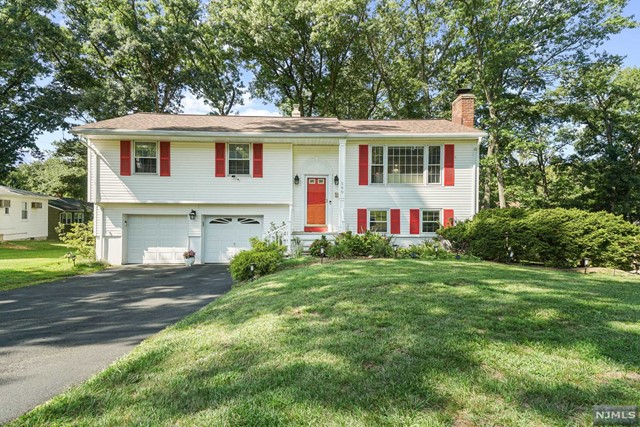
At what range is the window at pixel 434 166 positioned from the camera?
1223 cm

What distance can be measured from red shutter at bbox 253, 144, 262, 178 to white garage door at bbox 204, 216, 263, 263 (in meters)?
1.78

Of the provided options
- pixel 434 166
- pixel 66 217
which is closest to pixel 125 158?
pixel 434 166

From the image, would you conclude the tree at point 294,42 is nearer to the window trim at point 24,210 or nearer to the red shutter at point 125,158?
the red shutter at point 125,158

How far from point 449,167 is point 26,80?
2558 centimetres

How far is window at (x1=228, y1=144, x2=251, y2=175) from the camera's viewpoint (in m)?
11.8

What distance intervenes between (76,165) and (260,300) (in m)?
26.4

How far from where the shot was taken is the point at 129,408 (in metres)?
2.19

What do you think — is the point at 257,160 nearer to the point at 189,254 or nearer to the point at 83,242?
the point at 189,254

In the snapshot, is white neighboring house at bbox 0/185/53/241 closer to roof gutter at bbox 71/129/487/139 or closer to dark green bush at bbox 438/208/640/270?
roof gutter at bbox 71/129/487/139

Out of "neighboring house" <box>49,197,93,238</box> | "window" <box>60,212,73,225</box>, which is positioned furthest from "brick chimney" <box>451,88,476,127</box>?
"window" <box>60,212,73,225</box>

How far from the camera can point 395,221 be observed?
12062 mm

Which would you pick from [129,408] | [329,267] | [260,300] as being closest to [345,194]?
[329,267]

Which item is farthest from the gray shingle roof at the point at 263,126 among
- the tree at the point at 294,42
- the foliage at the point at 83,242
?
the tree at the point at 294,42

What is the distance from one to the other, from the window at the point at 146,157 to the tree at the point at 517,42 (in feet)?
50.7
